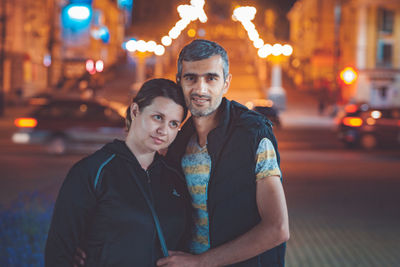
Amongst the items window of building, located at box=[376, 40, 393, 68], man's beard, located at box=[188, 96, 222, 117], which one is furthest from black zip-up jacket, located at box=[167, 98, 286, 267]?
window of building, located at box=[376, 40, 393, 68]

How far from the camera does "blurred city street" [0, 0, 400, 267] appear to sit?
788 centimetres

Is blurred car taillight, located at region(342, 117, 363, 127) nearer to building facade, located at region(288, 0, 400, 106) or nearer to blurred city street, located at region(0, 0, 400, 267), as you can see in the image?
blurred city street, located at region(0, 0, 400, 267)

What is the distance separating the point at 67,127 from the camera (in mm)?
15688

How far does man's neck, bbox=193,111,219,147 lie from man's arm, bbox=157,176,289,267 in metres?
0.42

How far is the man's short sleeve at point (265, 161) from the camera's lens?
94.1 inches

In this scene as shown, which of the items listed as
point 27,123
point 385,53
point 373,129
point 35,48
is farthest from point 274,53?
point 27,123

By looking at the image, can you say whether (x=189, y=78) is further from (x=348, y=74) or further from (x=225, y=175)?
(x=348, y=74)

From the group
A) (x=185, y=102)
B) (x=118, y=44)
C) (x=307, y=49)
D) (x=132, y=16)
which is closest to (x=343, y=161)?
(x=185, y=102)

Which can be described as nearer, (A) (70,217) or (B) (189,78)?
(A) (70,217)

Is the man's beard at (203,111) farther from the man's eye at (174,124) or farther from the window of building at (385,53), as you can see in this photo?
the window of building at (385,53)

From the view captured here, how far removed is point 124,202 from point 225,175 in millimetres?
464

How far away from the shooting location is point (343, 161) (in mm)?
15625

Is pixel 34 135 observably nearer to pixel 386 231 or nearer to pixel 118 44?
pixel 386 231

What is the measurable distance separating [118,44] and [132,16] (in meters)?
18.7
